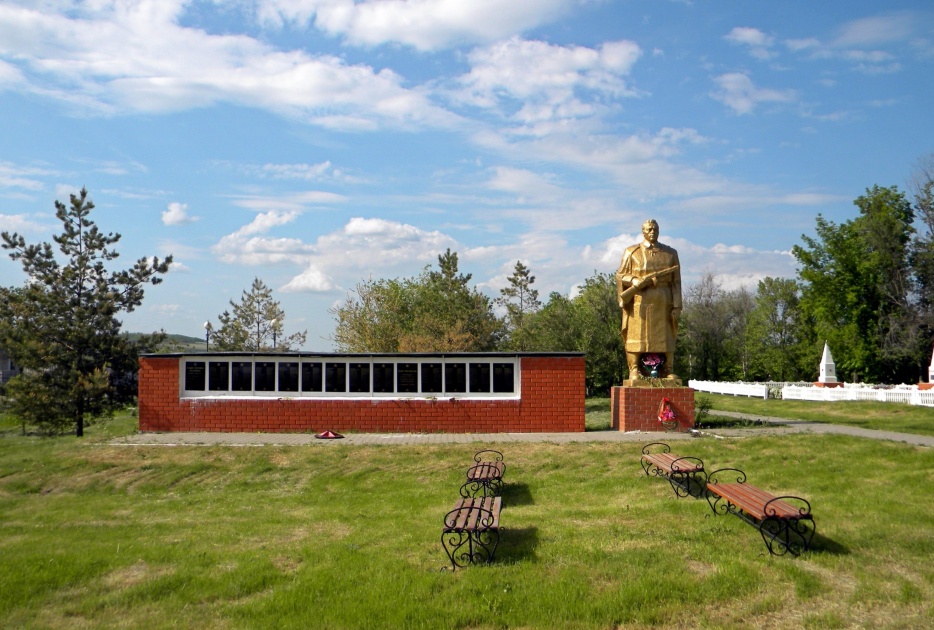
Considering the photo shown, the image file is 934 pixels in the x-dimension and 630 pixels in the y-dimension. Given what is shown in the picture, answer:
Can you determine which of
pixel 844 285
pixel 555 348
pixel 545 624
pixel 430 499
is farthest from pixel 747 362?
pixel 545 624

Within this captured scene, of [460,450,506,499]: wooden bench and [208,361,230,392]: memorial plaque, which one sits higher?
[208,361,230,392]: memorial plaque

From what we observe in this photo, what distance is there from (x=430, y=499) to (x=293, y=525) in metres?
2.44

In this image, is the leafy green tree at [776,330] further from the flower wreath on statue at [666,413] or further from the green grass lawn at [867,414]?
the flower wreath on statue at [666,413]

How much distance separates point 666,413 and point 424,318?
86.2 ft

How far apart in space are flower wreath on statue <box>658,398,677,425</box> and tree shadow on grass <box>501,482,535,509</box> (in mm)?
5754

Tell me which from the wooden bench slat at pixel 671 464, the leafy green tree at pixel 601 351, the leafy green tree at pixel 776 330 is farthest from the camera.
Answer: the leafy green tree at pixel 776 330

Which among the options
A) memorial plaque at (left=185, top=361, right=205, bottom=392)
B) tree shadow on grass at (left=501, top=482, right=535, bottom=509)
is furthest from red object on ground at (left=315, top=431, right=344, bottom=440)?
tree shadow on grass at (left=501, top=482, right=535, bottom=509)

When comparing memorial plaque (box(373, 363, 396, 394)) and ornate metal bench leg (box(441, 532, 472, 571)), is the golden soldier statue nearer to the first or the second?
memorial plaque (box(373, 363, 396, 394))

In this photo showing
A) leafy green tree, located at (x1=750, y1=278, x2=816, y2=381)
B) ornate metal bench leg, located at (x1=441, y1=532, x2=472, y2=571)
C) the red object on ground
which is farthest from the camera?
leafy green tree, located at (x1=750, y1=278, x2=816, y2=381)

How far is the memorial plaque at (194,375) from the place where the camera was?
1878 centimetres

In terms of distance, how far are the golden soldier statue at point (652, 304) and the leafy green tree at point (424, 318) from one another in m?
19.9

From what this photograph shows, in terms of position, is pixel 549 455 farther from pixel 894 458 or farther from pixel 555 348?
pixel 555 348

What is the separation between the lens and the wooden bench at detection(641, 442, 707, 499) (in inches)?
426

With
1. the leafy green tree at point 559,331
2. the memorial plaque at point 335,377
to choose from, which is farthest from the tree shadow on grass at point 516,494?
the leafy green tree at point 559,331
